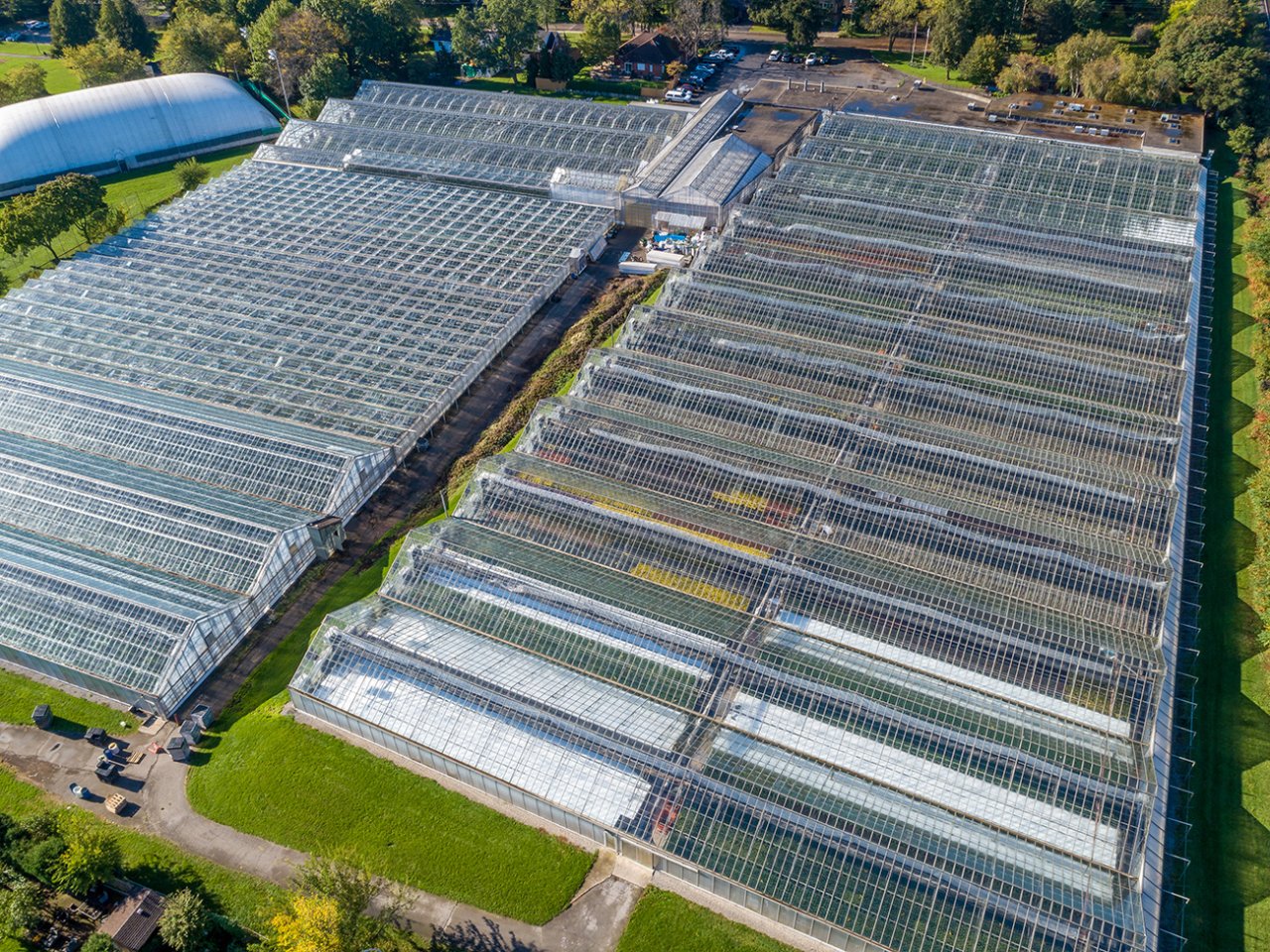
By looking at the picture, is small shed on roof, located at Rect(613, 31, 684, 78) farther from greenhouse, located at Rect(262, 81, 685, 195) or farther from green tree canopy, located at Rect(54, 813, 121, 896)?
green tree canopy, located at Rect(54, 813, 121, 896)

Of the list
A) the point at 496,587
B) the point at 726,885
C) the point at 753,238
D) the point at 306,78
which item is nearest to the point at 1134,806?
the point at 726,885

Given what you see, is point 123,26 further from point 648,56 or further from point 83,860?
point 83,860

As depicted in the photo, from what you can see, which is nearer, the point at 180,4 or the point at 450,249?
the point at 450,249

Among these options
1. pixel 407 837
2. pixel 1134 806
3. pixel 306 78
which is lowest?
pixel 407 837

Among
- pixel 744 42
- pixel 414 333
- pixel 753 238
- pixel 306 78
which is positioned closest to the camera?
pixel 414 333

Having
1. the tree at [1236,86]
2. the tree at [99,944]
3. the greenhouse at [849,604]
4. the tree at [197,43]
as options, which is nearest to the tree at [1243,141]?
the tree at [1236,86]

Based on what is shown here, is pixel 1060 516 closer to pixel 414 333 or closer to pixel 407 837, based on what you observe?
pixel 407 837

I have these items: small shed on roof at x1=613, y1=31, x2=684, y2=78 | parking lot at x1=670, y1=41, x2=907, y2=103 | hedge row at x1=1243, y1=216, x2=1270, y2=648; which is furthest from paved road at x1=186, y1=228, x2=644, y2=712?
small shed on roof at x1=613, y1=31, x2=684, y2=78

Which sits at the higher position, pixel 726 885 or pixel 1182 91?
pixel 1182 91

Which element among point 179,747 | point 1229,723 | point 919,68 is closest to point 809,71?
point 919,68
